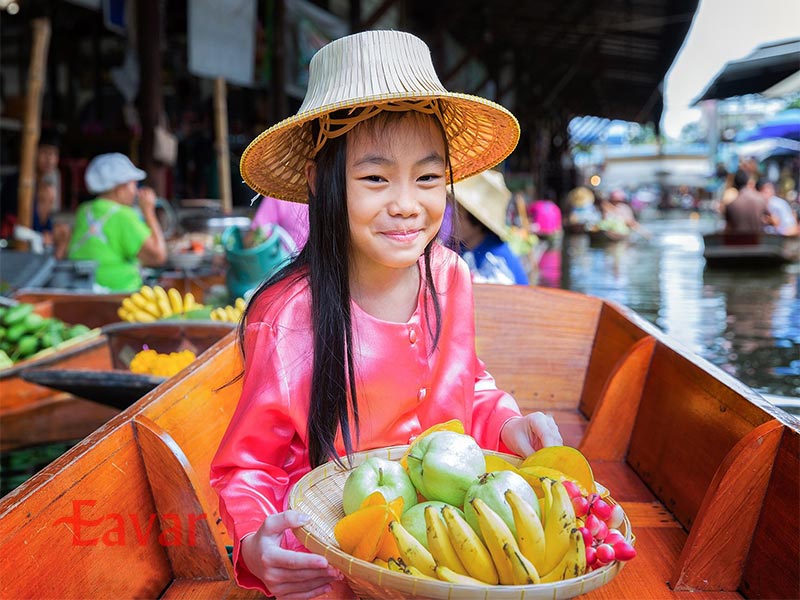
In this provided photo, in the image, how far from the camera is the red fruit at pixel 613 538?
1.01 meters

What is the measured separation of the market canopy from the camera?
23.4ft

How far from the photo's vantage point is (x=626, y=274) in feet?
34.5

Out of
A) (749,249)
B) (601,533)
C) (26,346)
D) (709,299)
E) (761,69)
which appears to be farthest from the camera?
(749,249)

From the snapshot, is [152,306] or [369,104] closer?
[369,104]

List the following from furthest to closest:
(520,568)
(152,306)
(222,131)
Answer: (222,131) < (152,306) < (520,568)

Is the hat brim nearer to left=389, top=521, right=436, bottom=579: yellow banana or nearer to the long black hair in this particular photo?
the long black hair

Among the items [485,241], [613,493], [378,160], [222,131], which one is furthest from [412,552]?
[222,131]

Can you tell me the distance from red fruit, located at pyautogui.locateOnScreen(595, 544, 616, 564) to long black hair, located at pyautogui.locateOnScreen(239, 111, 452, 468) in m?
0.53

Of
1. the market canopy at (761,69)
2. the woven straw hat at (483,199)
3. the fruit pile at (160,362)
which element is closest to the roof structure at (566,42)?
the market canopy at (761,69)

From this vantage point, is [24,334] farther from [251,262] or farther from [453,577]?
[453,577]

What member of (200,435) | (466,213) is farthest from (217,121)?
(200,435)

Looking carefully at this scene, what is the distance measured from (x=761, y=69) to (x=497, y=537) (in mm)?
7997

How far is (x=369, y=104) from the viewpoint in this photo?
1.34 meters

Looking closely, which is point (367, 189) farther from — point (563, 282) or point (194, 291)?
point (563, 282)
